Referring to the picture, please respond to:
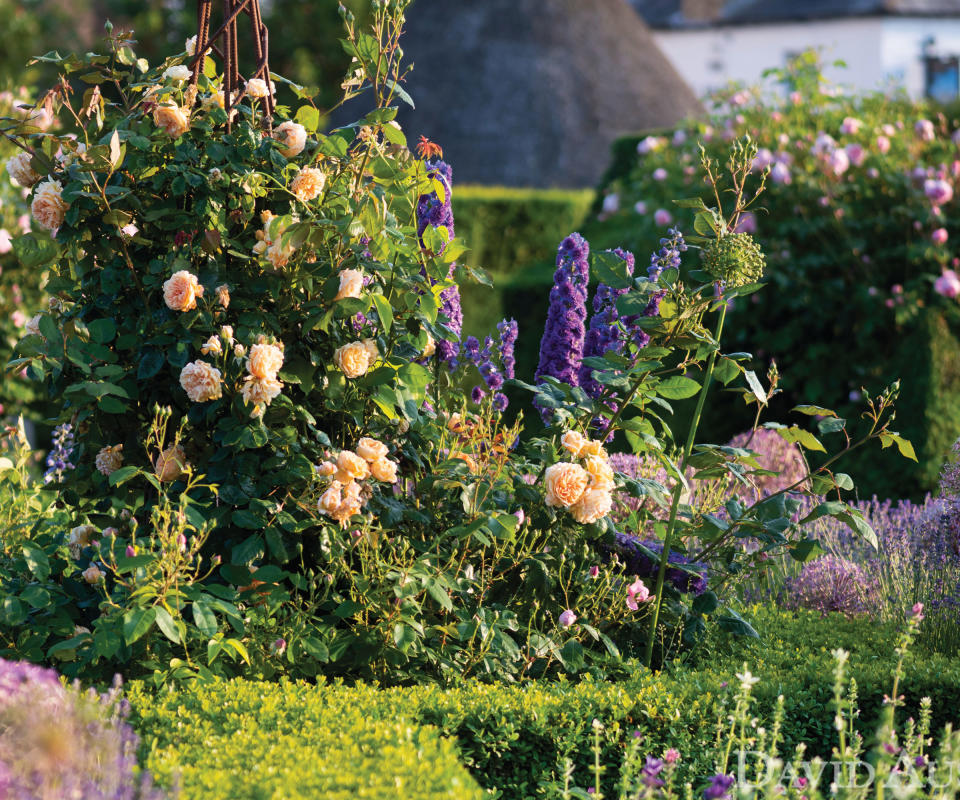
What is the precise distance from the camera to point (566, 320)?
3.62m

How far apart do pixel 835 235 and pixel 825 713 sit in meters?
4.68

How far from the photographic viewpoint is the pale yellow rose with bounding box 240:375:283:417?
2.78 m

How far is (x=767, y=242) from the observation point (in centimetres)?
692

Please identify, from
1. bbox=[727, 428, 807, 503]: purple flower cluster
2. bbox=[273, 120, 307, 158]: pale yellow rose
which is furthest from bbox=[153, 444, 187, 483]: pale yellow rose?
bbox=[727, 428, 807, 503]: purple flower cluster

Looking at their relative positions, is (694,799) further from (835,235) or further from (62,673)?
(835,235)

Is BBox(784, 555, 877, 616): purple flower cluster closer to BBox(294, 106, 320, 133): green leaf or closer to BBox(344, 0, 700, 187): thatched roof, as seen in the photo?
BBox(294, 106, 320, 133): green leaf

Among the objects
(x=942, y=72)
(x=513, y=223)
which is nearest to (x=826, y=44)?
(x=942, y=72)

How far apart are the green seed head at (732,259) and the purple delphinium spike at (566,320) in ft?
2.05

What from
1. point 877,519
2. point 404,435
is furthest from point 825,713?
point 877,519

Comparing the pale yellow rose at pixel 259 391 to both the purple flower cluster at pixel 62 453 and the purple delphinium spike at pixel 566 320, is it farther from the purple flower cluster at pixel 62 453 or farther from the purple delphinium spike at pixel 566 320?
the purple delphinium spike at pixel 566 320

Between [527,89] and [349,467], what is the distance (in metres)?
16.6

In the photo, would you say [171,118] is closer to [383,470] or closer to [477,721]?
[383,470]

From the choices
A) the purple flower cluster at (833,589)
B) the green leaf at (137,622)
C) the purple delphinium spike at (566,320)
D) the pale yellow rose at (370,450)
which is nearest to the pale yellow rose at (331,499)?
the pale yellow rose at (370,450)

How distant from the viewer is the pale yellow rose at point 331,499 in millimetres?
2781
